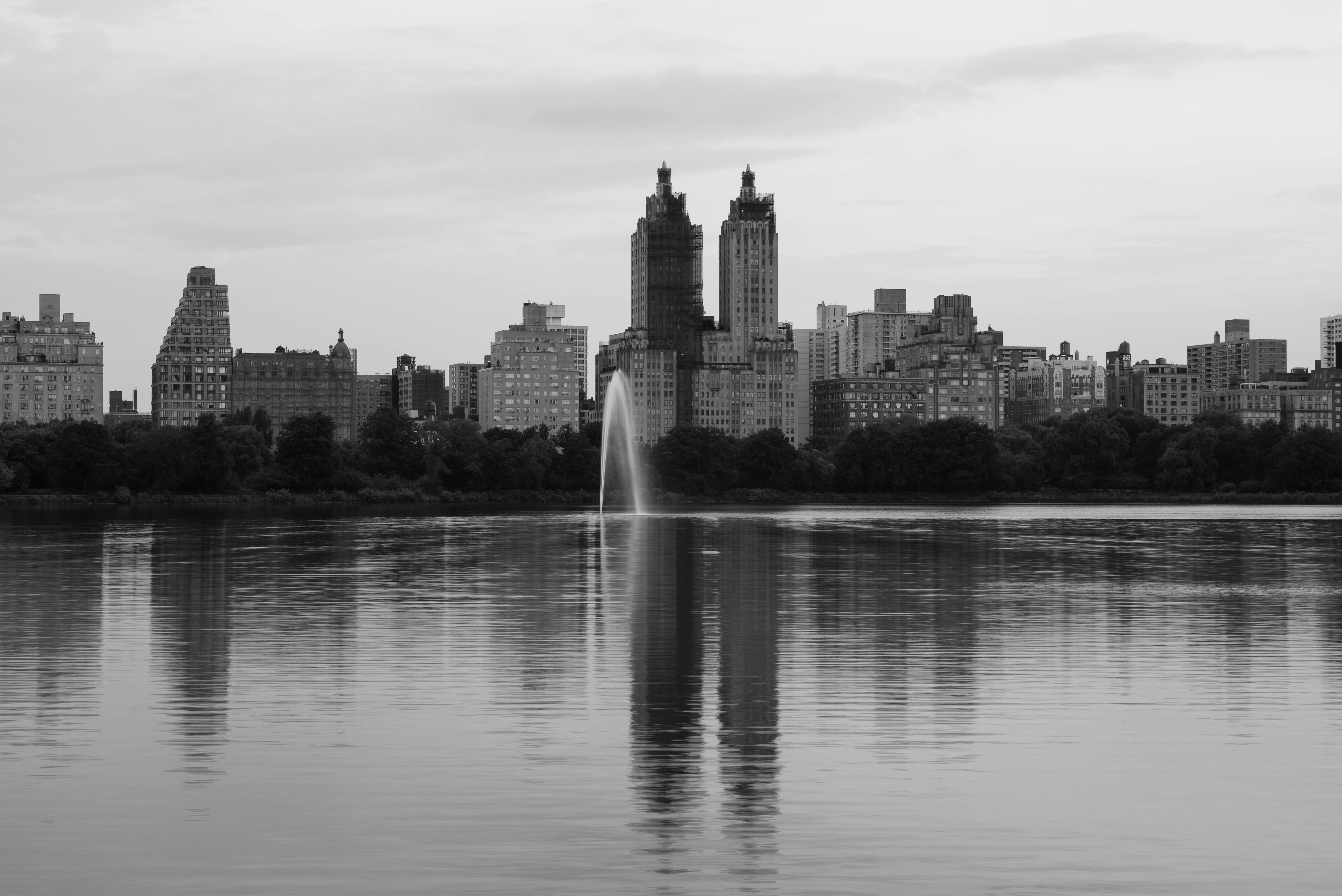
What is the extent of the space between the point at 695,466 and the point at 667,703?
536ft

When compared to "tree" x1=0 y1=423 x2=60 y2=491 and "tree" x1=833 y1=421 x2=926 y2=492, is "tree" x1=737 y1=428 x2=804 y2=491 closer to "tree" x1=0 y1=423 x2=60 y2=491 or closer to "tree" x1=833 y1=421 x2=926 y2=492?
"tree" x1=833 y1=421 x2=926 y2=492

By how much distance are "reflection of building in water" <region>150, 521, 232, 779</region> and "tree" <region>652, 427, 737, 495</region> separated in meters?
125

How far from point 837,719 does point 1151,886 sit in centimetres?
823

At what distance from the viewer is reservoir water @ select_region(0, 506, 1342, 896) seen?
13906mm

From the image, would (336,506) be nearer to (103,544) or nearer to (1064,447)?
(103,544)

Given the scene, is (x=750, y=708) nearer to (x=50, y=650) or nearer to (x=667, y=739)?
(x=667, y=739)

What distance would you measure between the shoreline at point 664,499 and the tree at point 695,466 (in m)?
1.29

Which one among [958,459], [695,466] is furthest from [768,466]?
[958,459]

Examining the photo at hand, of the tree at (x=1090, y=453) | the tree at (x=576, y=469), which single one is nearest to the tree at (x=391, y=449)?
the tree at (x=576, y=469)

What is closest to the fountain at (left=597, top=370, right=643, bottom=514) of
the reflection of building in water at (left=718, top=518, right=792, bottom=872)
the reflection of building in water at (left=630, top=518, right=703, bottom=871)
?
the reflection of building in water at (left=718, top=518, right=792, bottom=872)

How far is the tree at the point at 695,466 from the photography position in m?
185

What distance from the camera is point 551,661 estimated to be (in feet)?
90.8

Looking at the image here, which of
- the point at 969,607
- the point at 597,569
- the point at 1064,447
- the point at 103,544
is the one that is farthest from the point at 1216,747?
the point at 1064,447

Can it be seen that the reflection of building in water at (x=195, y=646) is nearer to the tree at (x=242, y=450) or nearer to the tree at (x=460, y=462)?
the tree at (x=242, y=450)
